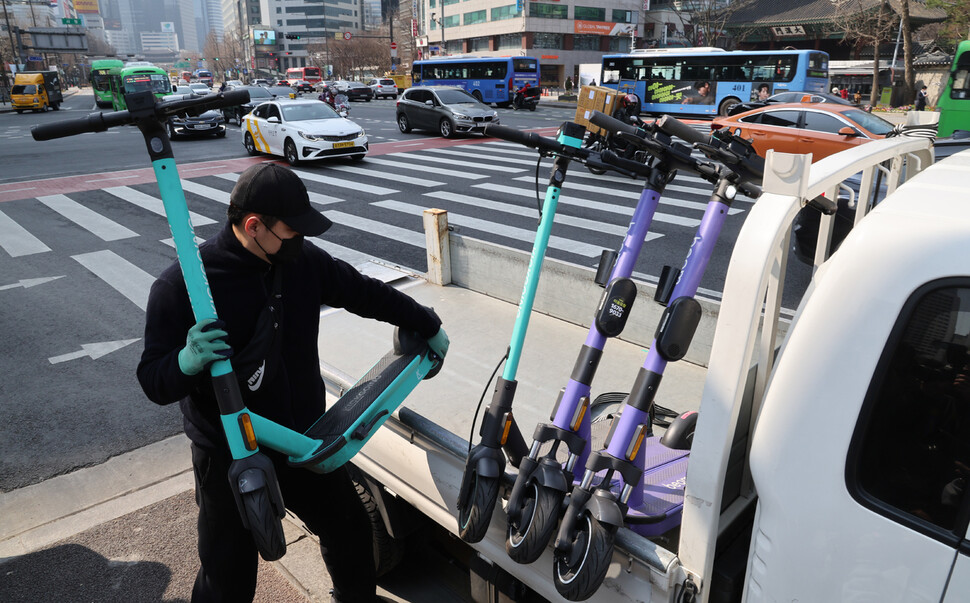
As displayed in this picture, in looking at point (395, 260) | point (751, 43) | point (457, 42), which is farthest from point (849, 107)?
point (457, 42)

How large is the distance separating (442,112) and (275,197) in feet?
68.4

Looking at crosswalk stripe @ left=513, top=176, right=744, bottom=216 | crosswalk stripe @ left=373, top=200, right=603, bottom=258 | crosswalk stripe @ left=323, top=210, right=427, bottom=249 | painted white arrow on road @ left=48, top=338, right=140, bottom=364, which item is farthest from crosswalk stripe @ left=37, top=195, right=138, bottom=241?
crosswalk stripe @ left=513, top=176, right=744, bottom=216

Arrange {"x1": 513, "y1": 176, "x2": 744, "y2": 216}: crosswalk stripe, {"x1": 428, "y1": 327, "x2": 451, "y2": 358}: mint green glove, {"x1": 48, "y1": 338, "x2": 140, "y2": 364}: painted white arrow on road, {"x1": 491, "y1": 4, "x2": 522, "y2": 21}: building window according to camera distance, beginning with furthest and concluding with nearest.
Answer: {"x1": 491, "y1": 4, "x2": 522, "y2": 21}: building window, {"x1": 513, "y1": 176, "x2": 744, "y2": 216}: crosswalk stripe, {"x1": 48, "y1": 338, "x2": 140, "y2": 364}: painted white arrow on road, {"x1": 428, "y1": 327, "x2": 451, "y2": 358}: mint green glove

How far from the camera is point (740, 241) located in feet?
5.35

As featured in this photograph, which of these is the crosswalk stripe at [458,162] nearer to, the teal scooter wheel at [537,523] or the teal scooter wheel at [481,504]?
the teal scooter wheel at [481,504]

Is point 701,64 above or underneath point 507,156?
above

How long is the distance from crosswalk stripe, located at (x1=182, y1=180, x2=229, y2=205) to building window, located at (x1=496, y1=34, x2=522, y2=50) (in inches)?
2283

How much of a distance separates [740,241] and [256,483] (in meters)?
1.53

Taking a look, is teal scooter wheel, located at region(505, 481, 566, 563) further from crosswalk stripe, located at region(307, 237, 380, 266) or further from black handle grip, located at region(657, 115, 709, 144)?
crosswalk stripe, located at region(307, 237, 380, 266)

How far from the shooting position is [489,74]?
122ft

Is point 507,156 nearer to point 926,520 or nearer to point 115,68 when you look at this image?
point 926,520

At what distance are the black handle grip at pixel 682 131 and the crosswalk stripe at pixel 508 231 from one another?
675 cm

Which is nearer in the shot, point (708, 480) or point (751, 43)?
point (708, 480)

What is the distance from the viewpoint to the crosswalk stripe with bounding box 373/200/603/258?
9242 millimetres
